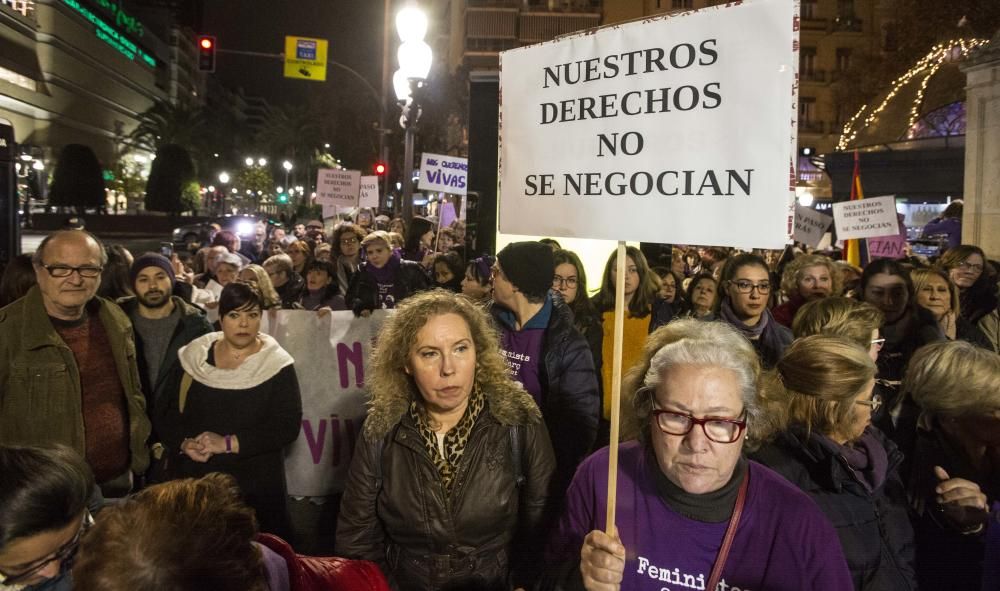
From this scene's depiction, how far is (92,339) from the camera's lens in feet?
13.4

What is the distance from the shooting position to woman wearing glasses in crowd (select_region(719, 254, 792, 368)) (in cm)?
524

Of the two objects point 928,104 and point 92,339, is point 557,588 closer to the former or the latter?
point 92,339

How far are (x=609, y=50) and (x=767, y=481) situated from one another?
1.51 metres

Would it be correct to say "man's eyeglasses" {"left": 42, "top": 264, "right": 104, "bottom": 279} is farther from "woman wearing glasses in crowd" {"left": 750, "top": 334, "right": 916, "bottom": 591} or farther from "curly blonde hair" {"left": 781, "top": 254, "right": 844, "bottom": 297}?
"curly blonde hair" {"left": 781, "top": 254, "right": 844, "bottom": 297}

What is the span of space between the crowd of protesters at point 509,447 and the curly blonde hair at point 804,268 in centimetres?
89

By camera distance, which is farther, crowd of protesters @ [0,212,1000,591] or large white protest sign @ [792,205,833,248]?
large white protest sign @ [792,205,833,248]

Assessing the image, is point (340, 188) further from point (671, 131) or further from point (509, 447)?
point (671, 131)

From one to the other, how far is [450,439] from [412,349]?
36 cm

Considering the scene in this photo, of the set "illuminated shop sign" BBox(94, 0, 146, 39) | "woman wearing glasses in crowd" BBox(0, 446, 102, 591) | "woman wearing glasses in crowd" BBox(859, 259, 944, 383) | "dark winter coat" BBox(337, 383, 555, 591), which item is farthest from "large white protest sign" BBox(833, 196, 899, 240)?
"illuminated shop sign" BBox(94, 0, 146, 39)

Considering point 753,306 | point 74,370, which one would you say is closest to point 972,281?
point 753,306

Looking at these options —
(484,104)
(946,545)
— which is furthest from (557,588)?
(484,104)

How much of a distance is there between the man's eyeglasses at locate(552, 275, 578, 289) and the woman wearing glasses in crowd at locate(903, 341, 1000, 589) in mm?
2741

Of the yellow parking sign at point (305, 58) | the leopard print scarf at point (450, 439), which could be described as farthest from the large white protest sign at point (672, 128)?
the yellow parking sign at point (305, 58)

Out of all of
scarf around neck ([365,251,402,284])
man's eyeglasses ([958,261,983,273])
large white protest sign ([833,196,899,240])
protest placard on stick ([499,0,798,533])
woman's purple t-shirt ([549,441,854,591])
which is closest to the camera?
woman's purple t-shirt ([549,441,854,591])
